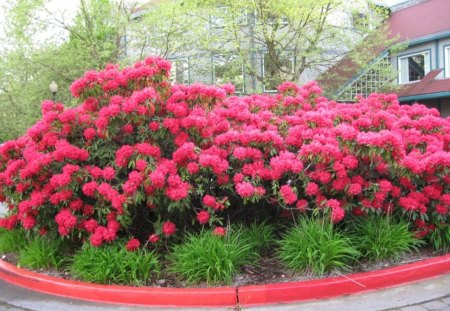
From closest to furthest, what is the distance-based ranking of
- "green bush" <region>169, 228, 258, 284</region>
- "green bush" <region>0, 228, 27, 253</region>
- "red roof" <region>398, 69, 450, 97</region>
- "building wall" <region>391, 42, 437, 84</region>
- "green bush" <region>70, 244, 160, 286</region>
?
"green bush" <region>169, 228, 258, 284</region> < "green bush" <region>70, 244, 160, 286</region> < "green bush" <region>0, 228, 27, 253</region> < "red roof" <region>398, 69, 450, 97</region> < "building wall" <region>391, 42, 437, 84</region>

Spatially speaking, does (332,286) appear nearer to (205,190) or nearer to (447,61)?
A: (205,190)

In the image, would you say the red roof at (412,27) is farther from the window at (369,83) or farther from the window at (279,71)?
the window at (279,71)

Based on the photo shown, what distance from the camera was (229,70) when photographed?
19219 mm

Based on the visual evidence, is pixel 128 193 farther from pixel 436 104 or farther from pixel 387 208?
pixel 436 104

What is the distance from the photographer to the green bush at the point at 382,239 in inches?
186

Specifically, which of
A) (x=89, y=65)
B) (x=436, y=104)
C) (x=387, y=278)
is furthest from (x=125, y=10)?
(x=387, y=278)

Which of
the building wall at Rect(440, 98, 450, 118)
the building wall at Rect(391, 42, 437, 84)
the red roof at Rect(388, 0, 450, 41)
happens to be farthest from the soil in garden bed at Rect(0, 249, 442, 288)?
the building wall at Rect(391, 42, 437, 84)

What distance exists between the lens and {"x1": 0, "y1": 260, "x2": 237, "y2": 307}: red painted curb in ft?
13.5

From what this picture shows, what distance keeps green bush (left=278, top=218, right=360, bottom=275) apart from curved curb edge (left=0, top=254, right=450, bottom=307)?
0.62ft

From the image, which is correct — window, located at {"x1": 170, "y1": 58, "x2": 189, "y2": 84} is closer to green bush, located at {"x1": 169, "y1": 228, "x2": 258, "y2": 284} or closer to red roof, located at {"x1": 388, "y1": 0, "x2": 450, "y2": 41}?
red roof, located at {"x1": 388, "y1": 0, "x2": 450, "y2": 41}

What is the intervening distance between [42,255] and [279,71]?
15.1 metres

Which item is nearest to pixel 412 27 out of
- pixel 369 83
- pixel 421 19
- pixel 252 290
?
pixel 421 19

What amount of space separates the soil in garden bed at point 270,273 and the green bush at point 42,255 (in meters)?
0.11

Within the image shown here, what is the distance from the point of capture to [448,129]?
591cm
